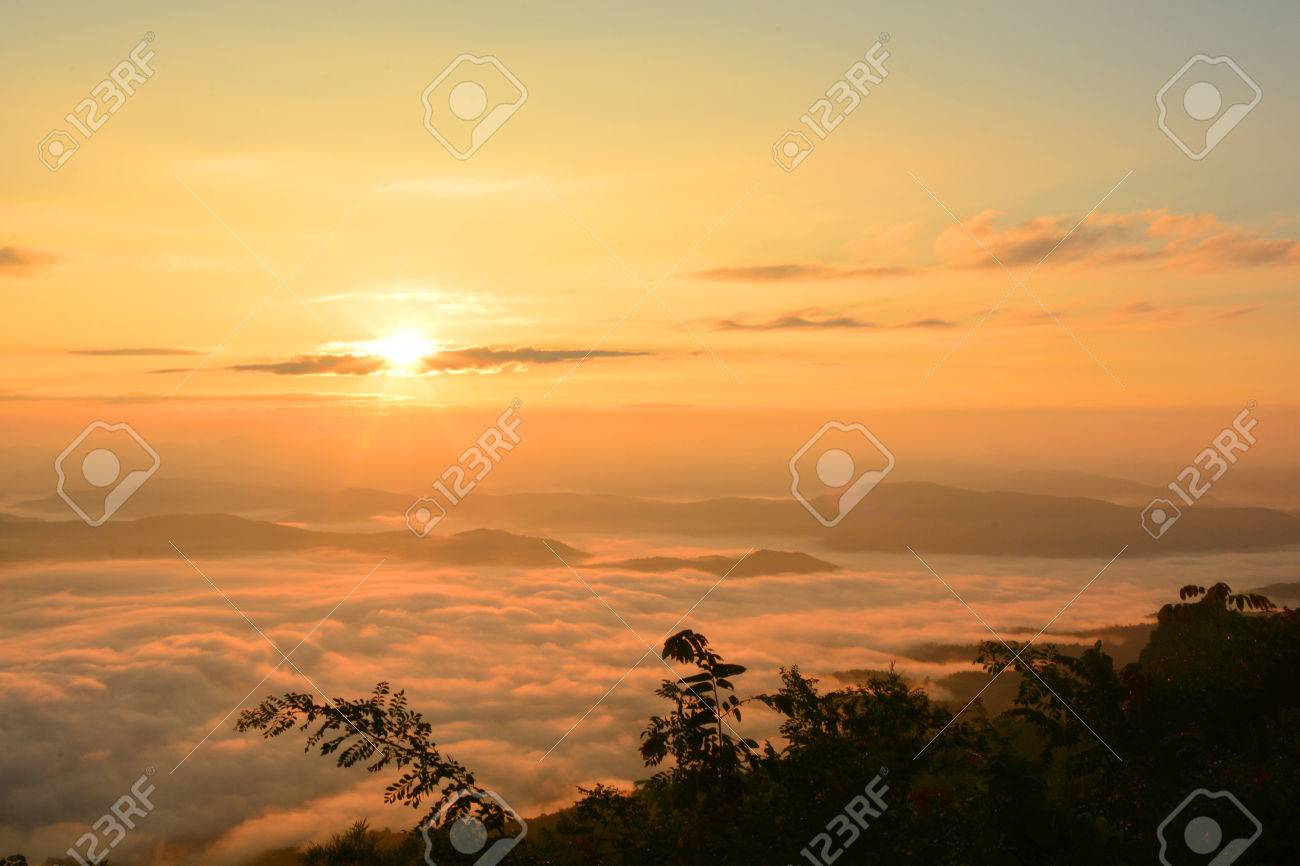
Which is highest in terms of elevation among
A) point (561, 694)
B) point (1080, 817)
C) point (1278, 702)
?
point (561, 694)

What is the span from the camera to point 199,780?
504ft

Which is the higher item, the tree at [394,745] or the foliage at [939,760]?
the tree at [394,745]

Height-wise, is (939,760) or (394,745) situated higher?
(394,745)

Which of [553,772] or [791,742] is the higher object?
[553,772]

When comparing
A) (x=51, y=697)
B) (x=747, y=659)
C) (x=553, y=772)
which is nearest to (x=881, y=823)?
(x=553, y=772)

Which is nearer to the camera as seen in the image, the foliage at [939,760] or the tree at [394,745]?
the tree at [394,745]

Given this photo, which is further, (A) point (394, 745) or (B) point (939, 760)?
(B) point (939, 760)

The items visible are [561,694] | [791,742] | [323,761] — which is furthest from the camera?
[561,694]

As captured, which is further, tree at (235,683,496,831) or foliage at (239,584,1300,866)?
foliage at (239,584,1300,866)

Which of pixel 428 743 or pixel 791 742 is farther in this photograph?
A: pixel 791 742

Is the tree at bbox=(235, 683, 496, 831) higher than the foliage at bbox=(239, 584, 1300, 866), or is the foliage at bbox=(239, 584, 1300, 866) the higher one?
the tree at bbox=(235, 683, 496, 831)

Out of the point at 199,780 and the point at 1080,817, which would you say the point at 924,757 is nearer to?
the point at 1080,817

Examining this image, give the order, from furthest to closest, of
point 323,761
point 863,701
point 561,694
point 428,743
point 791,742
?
point 561,694 < point 323,761 < point 863,701 < point 791,742 < point 428,743

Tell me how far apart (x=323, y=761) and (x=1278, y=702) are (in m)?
177
